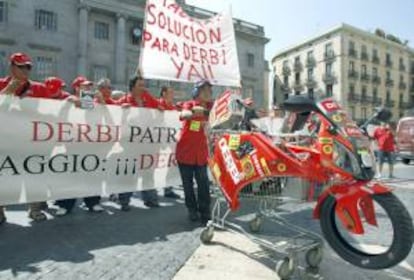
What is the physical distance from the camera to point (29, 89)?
198 inches

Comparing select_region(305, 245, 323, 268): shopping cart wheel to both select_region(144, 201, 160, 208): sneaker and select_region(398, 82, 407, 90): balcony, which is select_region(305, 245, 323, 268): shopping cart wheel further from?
select_region(398, 82, 407, 90): balcony

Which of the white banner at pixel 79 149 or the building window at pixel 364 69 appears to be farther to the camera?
the building window at pixel 364 69

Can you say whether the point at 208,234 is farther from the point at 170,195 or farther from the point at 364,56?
the point at 364,56

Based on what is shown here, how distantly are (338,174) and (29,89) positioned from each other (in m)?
3.64

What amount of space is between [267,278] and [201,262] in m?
0.64

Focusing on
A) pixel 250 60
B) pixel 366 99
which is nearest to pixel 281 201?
pixel 250 60

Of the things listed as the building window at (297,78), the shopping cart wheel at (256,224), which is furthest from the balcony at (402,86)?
the shopping cart wheel at (256,224)

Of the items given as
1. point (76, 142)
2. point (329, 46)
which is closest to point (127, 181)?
point (76, 142)

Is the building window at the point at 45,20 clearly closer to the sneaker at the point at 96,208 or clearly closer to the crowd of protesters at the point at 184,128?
the crowd of protesters at the point at 184,128

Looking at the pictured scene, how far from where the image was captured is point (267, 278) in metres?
3.42

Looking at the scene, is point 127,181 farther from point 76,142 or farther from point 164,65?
point 164,65

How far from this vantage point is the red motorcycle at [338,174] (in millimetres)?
3042

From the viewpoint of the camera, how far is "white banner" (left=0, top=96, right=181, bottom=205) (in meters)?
4.83

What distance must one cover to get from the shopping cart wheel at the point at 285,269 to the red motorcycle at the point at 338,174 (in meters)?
0.35
